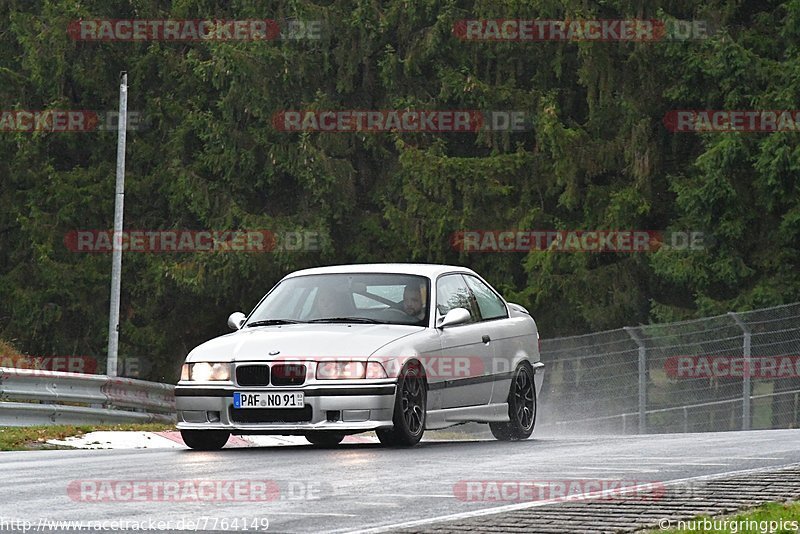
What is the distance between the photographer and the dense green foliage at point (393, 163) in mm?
33656

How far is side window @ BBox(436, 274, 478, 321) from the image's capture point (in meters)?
15.0

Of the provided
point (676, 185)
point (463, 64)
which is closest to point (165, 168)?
point (463, 64)

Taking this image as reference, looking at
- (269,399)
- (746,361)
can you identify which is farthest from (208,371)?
(746,361)

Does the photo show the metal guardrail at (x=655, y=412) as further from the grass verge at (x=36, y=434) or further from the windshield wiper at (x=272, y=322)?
the windshield wiper at (x=272, y=322)

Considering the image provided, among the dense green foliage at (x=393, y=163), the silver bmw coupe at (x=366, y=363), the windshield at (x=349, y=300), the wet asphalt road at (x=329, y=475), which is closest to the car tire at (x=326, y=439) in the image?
the silver bmw coupe at (x=366, y=363)

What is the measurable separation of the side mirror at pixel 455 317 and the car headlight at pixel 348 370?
1.17m

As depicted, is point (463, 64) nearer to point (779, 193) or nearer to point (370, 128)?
point (370, 128)

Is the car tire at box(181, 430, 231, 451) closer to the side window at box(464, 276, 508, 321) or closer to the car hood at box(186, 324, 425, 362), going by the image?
the car hood at box(186, 324, 425, 362)

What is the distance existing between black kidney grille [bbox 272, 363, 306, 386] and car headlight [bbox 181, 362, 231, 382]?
0.41 m

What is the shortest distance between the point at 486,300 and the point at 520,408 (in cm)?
110

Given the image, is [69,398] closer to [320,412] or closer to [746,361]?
[320,412]

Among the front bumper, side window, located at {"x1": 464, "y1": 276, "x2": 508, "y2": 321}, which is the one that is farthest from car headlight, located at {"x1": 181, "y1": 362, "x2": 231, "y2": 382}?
side window, located at {"x1": 464, "y1": 276, "x2": 508, "y2": 321}

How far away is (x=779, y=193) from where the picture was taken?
3266cm

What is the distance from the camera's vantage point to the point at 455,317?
47.2 feet
